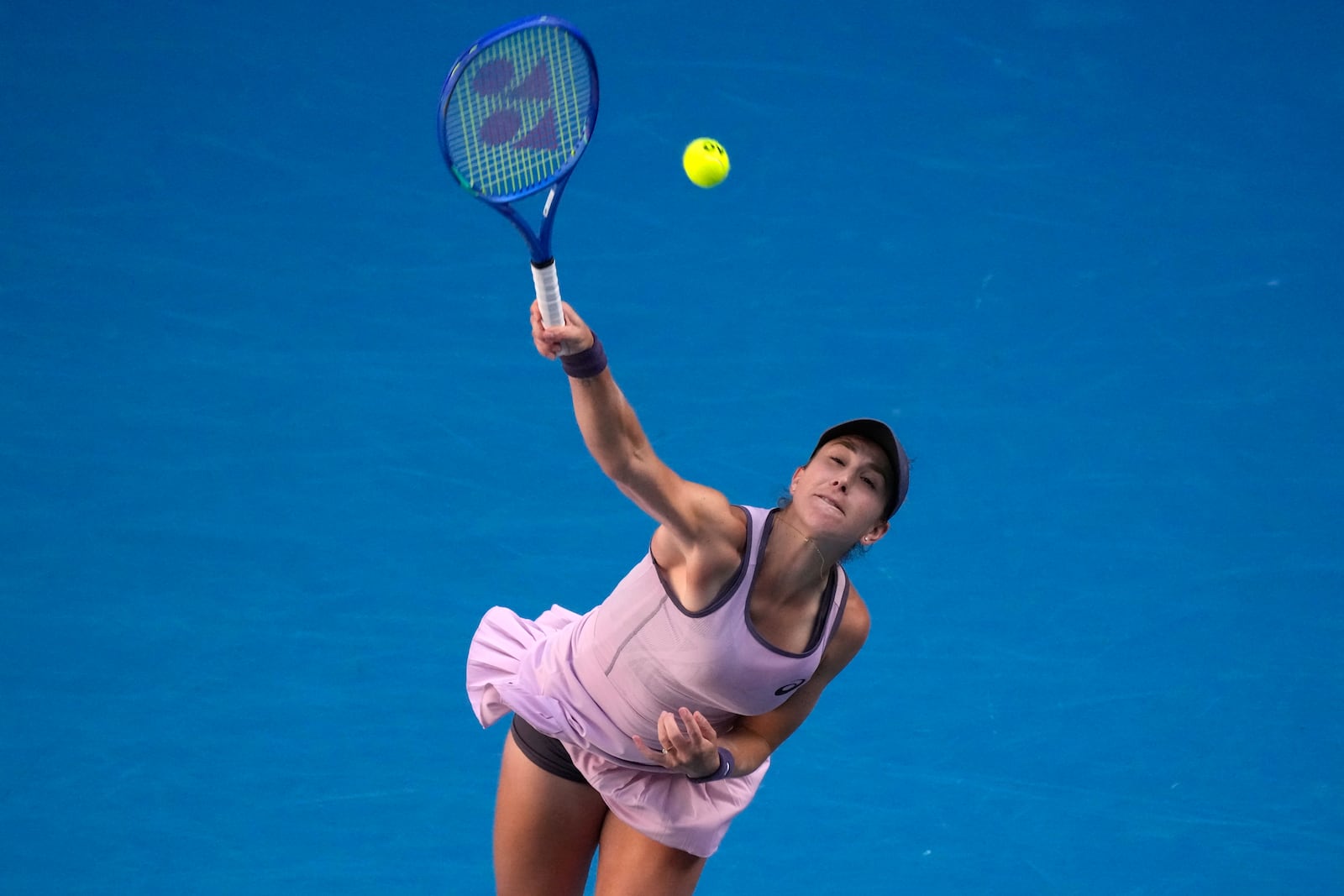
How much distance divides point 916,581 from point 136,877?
6.75ft

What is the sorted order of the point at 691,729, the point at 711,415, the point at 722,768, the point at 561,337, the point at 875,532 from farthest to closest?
1. the point at 711,415
2. the point at 875,532
3. the point at 722,768
4. the point at 691,729
5. the point at 561,337

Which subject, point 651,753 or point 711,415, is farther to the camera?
point 711,415

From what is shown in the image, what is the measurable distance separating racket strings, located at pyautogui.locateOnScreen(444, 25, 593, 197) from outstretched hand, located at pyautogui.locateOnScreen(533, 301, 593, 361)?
0.22m

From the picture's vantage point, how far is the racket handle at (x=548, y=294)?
1.69m

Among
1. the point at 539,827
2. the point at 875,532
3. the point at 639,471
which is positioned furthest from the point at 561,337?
the point at 539,827

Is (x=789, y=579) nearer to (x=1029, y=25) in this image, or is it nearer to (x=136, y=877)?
(x=1029, y=25)

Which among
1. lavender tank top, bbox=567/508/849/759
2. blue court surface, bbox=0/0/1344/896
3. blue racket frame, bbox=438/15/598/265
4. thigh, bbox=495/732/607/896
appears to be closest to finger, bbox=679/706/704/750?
lavender tank top, bbox=567/508/849/759

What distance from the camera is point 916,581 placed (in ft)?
12.1

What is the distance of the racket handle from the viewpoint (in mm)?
1693

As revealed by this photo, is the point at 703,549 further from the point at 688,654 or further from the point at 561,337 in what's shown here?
the point at 561,337

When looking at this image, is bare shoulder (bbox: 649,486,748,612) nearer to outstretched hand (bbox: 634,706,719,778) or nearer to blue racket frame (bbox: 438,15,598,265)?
outstretched hand (bbox: 634,706,719,778)

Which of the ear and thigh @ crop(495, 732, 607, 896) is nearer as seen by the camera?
the ear

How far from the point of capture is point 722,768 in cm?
206

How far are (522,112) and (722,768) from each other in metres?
0.92
